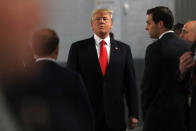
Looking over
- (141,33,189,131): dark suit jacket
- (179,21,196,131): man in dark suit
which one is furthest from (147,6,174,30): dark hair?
(179,21,196,131): man in dark suit

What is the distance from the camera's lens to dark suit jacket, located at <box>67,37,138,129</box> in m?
4.29

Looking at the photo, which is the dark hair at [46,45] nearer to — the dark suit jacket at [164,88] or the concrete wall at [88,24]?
the dark suit jacket at [164,88]

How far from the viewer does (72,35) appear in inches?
329

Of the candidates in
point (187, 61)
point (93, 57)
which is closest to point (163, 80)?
point (187, 61)

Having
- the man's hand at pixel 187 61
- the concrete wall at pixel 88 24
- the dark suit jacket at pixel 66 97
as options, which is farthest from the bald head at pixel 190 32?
the concrete wall at pixel 88 24

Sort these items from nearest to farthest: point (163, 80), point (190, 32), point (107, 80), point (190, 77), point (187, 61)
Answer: point (187, 61) < point (190, 77) < point (163, 80) < point (107, 80) < point (190, 32)

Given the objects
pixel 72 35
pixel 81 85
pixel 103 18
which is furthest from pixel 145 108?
pixel 72 35

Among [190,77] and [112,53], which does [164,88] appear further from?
[112,53]

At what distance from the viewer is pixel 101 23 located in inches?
171

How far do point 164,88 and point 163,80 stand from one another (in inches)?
2.6

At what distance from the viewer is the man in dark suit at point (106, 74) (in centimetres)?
429

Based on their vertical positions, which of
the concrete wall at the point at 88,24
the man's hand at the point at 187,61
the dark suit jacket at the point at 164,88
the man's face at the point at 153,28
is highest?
the man's face at the point at 153,28

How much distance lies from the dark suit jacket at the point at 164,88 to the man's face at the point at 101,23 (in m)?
0.70

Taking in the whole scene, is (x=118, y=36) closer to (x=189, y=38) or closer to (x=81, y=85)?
(x=189, y=38)
